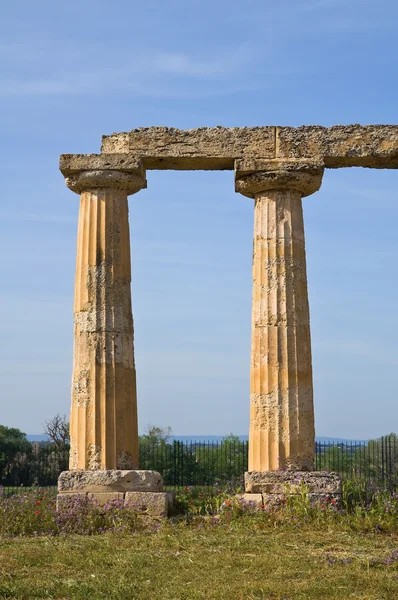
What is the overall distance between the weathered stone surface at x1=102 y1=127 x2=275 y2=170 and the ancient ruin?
19 millimetres

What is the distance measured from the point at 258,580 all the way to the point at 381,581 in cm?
148

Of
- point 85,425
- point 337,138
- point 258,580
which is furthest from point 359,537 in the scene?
point 337,138

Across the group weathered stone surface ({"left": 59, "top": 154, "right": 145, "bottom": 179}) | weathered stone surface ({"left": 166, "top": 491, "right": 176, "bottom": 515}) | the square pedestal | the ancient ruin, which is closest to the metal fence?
weathered stone surface ({"left": 166, "top": 491, "right": 176, "bottom": 515})

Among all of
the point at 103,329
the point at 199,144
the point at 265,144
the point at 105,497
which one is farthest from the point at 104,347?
the point at 265,144

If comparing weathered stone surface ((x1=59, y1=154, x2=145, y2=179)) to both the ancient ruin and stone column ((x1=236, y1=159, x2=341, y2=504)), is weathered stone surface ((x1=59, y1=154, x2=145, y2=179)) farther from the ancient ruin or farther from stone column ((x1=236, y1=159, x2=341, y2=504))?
stone column ((x1=236, y1=159, x2=341, y2=504))

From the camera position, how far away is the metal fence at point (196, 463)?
2695 cm

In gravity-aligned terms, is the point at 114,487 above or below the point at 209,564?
above

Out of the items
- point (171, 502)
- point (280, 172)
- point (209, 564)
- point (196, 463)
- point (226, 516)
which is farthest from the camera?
point (196, 463)

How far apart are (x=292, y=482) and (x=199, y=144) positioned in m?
6.45

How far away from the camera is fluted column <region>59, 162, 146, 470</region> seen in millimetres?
16844

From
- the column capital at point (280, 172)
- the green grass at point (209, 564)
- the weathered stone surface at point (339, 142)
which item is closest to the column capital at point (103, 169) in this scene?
the column capital at point (280, 172)

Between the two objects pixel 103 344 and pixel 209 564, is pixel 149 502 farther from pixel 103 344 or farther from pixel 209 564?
pixel 209 564

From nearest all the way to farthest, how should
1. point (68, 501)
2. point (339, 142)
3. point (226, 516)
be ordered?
point (226, 516), point (68, 501), point (339, 142)

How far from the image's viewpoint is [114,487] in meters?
16.3
